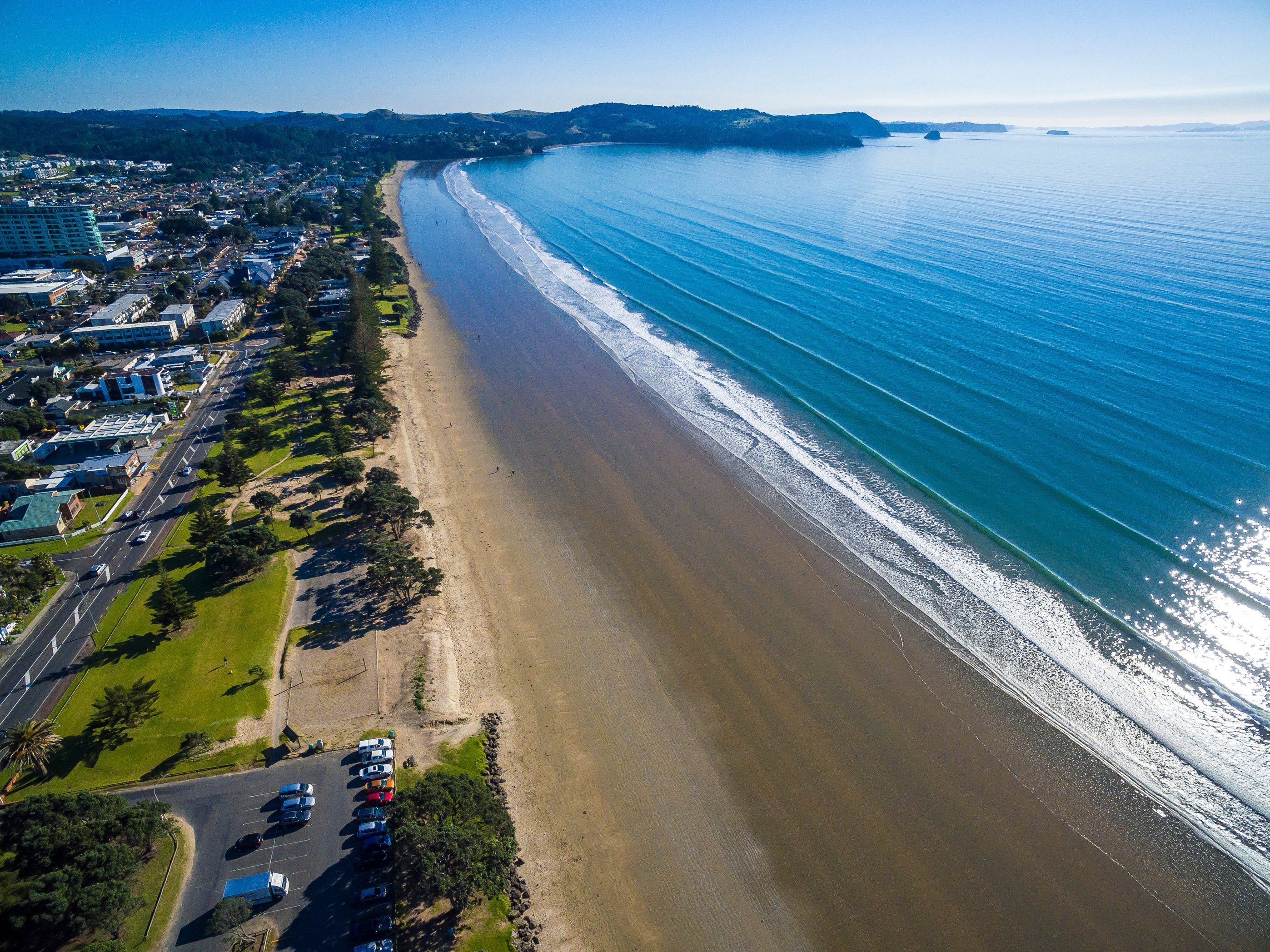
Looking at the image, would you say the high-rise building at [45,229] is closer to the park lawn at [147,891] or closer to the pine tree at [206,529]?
the pine tree at [206,529]

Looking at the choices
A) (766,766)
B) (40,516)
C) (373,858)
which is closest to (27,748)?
(373,858)

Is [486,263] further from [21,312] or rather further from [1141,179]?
[1141,179]

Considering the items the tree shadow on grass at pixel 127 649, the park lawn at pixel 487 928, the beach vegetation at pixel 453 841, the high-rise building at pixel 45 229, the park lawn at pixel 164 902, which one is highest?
the high-rise building at pixel 45 229

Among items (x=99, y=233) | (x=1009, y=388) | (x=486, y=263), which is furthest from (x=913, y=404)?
(x=99, y=233)

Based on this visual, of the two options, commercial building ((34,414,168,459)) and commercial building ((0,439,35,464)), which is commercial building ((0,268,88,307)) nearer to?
commercial building ((0,439,35,464))

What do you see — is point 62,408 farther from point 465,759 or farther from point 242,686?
point 465,759

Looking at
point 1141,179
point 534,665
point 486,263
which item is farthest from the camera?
point 1141,179

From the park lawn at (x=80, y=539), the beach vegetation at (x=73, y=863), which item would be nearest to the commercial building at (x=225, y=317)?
the park lawn at (x=80, y=539)
